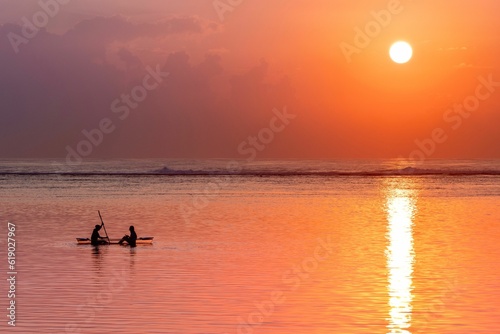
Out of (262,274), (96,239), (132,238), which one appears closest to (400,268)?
(262,274)

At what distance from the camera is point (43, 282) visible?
20469 mm

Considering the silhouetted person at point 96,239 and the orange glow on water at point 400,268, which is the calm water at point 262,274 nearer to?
the orange glow on water at point 400,268

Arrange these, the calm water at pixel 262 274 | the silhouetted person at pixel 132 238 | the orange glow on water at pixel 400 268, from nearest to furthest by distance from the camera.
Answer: the calm water at pixel 262 274 → the orange glow on water at pixel 400 268 → the silhouetted person at pixel 132 238

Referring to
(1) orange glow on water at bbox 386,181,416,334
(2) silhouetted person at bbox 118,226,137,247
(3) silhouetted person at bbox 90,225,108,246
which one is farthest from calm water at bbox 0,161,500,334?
(3) silhouetted person at bbox 90,225,108,246

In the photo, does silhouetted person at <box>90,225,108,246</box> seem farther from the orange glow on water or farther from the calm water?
the orange glow on water

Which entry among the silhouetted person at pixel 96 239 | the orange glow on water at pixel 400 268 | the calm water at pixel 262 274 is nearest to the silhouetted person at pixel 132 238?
the calm water at pixel 262 274

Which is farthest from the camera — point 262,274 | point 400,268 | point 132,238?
point 132,238

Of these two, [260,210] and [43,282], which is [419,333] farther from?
[260,210]

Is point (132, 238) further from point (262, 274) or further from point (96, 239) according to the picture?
point (262, 274)

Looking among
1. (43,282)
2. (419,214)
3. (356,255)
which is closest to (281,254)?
(356,255)

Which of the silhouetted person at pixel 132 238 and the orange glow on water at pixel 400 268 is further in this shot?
the silhouetted person at pixel 132 238


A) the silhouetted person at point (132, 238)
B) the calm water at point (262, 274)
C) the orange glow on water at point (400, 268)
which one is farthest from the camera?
the silhouetted person at point (132, 238)

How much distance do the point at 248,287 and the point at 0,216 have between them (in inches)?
994

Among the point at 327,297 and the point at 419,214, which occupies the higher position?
the point at 419,214
